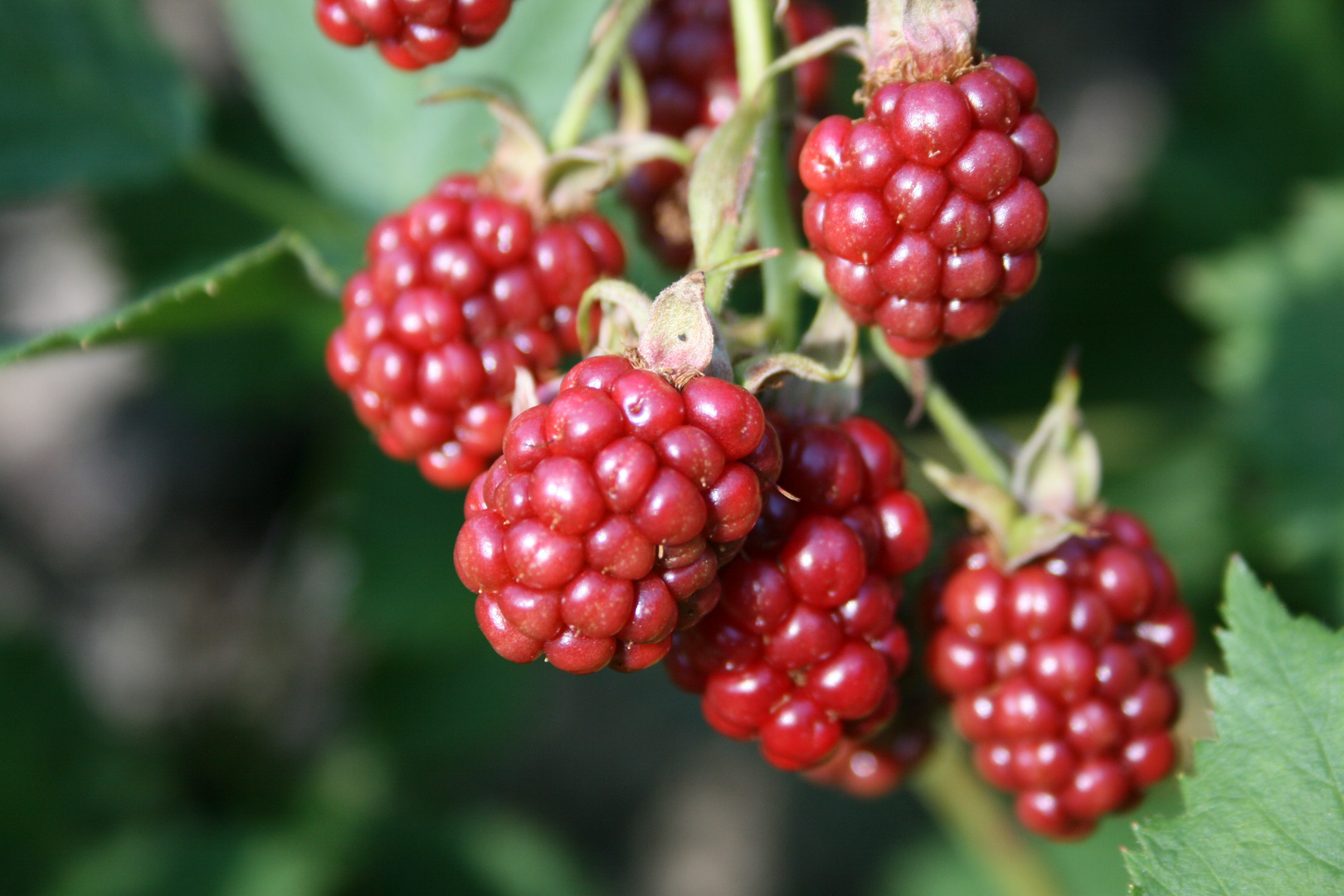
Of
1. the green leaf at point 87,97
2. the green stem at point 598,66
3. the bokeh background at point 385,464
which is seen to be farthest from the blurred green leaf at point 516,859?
the green stem at point 598,66

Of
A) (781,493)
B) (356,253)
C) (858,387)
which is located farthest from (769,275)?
(356,253)

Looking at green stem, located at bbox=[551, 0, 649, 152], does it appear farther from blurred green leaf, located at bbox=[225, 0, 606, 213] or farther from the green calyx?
Answer: blurred green leaf, located at bbox=[225, 0, 606, 213]

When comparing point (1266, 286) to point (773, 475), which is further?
→ point (1266, 286)

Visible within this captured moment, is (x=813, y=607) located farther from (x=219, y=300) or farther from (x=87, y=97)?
(x=87, y=97)

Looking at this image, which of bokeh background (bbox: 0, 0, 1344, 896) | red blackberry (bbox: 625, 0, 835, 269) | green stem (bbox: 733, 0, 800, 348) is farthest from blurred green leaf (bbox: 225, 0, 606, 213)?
green stem (bbox: 733, 0, 800, 348)

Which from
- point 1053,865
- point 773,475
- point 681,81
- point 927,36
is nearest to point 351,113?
point 681,81
